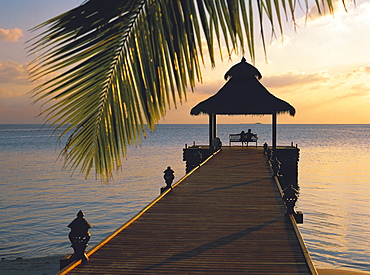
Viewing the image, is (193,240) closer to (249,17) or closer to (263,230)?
(263,230)

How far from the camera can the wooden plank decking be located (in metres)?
4.28

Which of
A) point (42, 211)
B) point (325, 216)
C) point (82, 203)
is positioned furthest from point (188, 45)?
point (82, 203)

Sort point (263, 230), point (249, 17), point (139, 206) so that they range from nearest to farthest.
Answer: point (249, 17) < point (263, 230) < point (139, 206)

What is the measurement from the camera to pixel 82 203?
21.6 metres

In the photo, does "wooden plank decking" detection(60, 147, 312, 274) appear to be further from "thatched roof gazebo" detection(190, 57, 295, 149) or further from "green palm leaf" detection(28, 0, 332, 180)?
"thatched roof gazebo" detection(190, 57, 295, 149)

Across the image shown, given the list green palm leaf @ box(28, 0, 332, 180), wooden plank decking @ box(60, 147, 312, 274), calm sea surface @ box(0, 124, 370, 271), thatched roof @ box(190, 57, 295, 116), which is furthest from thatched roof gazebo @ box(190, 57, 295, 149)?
green palm leaf @ box(28, 0, 332, 180)

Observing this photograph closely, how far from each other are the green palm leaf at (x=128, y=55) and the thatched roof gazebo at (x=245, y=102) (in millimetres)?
19011

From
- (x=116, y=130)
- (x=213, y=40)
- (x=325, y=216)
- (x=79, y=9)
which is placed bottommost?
(x=325, y=216)

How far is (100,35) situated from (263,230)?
15.8 feet

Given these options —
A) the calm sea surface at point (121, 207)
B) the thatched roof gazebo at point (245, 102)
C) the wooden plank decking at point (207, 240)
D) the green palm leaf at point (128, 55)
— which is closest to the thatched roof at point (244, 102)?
the thatched roof gazebo at point (245, 102)

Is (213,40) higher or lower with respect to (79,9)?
lower

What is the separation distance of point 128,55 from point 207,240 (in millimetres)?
4048

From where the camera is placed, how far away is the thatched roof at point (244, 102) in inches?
808

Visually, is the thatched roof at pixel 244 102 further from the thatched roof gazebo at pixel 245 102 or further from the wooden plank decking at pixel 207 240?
the wooden plank decking at pixel 207 240
